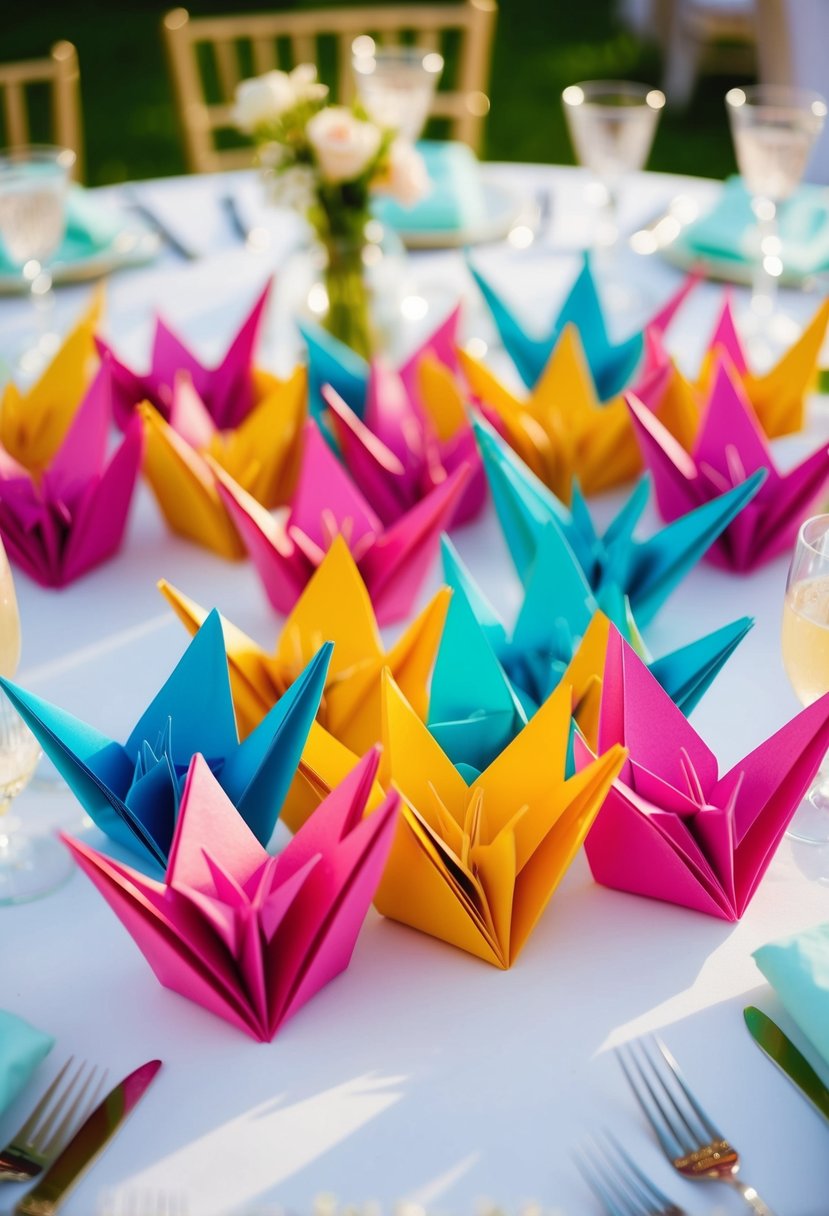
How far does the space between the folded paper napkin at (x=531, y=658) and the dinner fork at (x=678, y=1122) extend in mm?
201

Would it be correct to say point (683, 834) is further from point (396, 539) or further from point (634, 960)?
point (396, 539)

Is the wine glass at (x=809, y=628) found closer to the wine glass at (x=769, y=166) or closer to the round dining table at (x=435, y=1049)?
the round dining table at (x=435, y=1049)

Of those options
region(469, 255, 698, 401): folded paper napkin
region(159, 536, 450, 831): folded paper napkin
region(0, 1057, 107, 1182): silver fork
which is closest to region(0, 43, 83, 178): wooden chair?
region(469, 255, 698, 401): folded paper napkin

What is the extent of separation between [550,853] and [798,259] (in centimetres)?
115

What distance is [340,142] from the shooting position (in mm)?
1349

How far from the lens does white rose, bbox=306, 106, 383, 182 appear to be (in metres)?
1.35

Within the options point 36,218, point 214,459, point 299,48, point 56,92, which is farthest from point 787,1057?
point 299,48

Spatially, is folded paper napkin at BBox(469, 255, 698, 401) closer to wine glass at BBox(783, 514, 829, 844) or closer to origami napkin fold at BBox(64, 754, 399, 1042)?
wine glass at BBox(783, 514, 829, 844)

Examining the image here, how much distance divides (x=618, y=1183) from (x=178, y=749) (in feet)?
1.20

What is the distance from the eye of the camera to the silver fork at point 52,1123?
594 millimetres

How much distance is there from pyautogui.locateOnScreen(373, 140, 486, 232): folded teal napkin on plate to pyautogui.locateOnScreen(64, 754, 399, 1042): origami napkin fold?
1.25 metres

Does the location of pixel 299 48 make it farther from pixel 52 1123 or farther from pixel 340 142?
pixel 52 1123

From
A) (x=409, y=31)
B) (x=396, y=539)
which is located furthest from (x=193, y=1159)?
(x=409, y=31)

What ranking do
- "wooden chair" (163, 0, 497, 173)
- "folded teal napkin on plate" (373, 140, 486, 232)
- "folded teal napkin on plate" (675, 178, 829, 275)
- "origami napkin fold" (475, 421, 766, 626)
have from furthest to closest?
"wooden chair" (163, 0, 497, 173)
"folded teal napkin on plate" (373, 140, 486, 232)
"folded teal napkin on plate" (675, 178, 829, 275)
"origami napkin fold" (475, 421, 766, 626)
